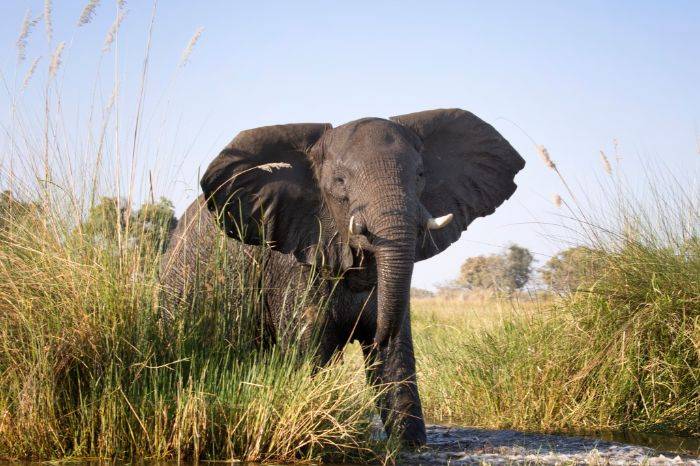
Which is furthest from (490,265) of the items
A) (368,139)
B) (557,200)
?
(368,139)

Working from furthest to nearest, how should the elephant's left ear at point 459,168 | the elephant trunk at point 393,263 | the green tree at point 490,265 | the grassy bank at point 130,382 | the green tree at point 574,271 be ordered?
the green tree at point 490,265, the green tree at point 574,271, the elephant's left ear at point 459,168, the elephant trunk at point 393,263, the grassy bank at point 130,382

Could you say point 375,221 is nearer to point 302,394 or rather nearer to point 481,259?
point 302,394

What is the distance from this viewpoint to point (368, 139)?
6.16 meters

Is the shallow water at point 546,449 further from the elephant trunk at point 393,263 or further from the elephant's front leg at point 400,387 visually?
the elephant trunk at point 393,263

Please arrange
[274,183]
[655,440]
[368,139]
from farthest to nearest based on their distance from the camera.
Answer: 1. [655,440]
2. [274,183]
3. [368,139]

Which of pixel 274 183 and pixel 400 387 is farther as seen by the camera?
pixel 274 183

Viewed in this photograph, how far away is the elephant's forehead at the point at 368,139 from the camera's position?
6.09 meters

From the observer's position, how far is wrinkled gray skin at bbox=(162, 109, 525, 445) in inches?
233

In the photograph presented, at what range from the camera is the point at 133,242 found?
6.05 metres

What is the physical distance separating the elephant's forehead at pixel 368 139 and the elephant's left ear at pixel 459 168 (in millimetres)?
547

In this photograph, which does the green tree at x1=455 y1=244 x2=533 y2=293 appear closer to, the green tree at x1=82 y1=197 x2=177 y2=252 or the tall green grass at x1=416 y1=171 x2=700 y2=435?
the tall green grass at x1=416 y1=171 x2=700 y2=435

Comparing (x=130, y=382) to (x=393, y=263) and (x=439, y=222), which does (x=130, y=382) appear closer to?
(x=393, y=263)

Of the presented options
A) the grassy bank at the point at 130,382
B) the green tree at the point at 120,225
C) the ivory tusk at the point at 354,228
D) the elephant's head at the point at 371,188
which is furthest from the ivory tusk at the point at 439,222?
the green tree at the point at 120,225

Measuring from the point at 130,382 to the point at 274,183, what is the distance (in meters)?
1.84
